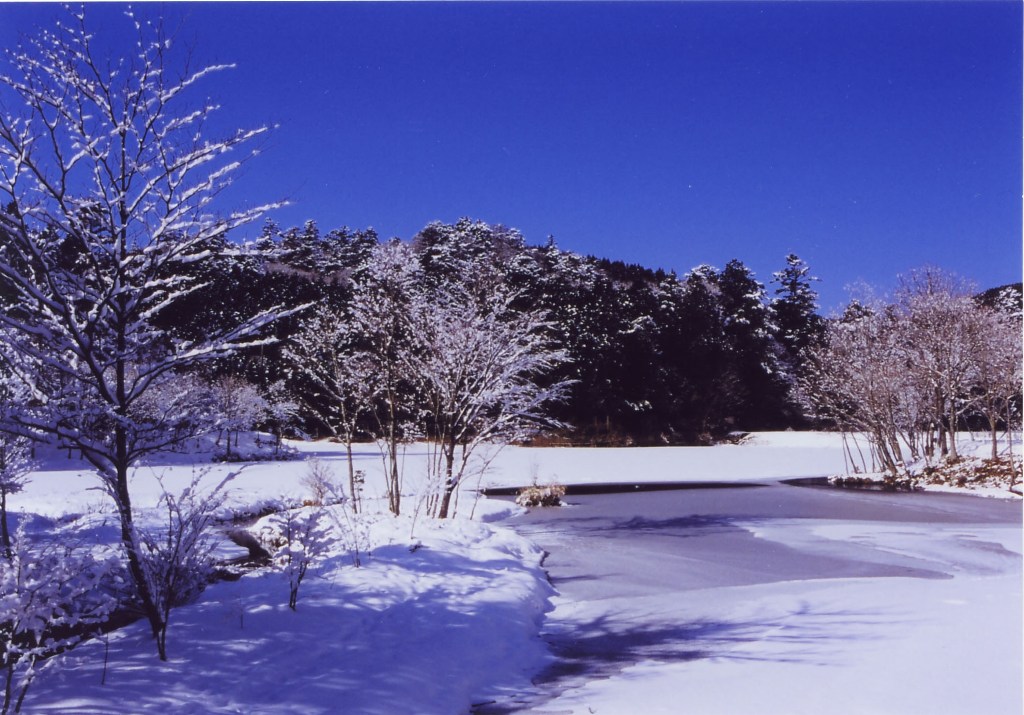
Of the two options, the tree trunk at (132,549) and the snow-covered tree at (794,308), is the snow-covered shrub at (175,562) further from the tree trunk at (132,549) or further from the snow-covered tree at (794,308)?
the snow-covered tree at (794,308)

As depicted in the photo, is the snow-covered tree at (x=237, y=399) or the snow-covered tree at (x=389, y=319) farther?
the snow-covered tree at (x=237, y=399)

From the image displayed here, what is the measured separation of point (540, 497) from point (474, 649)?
1066 centimetres

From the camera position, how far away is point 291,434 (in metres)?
31.7

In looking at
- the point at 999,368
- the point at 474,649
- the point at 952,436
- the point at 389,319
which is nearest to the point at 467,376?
the point at 389,319

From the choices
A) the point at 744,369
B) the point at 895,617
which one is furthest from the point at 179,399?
the point at 744,369

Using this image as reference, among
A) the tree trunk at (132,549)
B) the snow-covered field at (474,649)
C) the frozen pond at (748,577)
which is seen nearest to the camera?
the snow-covered field at (474,649)

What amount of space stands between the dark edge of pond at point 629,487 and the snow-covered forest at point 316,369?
2190mm

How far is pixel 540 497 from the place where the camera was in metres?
15.6

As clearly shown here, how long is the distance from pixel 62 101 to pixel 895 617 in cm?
699

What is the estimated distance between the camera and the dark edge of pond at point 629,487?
59.1 ft

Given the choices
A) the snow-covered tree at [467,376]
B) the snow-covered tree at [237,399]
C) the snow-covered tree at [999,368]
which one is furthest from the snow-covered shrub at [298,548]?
the snow-covered tree at [999,368]

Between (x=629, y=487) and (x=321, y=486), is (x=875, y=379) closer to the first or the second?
(x=629, y=487)

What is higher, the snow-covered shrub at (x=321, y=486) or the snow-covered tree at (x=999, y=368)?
the snow-covered tree at (x=999, y=368)

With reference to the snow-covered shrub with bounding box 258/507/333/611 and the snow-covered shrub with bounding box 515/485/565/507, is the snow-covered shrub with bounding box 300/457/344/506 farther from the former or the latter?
the snow-covered shrub with bounding box 515/485/565/507
